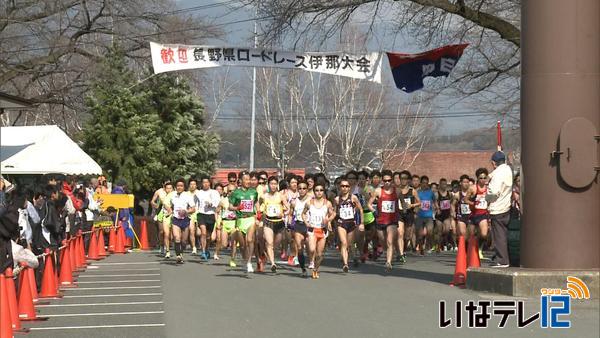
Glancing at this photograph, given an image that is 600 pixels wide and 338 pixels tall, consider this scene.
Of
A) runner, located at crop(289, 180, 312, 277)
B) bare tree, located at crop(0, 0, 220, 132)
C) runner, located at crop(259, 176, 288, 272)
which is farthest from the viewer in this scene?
bare tree, located at crop(0, 0, 220, 132)

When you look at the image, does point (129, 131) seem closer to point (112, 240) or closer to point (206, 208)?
point (112, 240)

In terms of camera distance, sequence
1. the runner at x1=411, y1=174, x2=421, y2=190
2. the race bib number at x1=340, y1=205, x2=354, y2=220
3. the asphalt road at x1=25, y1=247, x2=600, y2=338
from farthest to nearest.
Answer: the runner at x1=411, y1=174, x2=421, y2=190 → the race bib number at x1=340, y1=205, x2=354, y2=220 → the asphalt road at x1=25, y1=247, x2=600, y2=338

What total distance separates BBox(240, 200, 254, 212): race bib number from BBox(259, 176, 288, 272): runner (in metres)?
0.31

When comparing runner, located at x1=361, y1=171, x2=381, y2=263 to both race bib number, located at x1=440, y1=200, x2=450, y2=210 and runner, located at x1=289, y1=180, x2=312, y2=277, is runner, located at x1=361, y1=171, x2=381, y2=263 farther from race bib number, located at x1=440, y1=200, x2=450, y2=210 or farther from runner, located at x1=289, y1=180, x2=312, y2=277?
race bib number, located at x1=440, y1=200, x2=450, y2=210

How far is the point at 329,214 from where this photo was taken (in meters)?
20.0

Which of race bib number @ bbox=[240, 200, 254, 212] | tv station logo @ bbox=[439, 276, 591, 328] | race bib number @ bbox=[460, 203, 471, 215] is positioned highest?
race bib number @ bbox=[240, 200, 254, 212]

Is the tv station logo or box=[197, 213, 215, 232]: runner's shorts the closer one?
the tv station logo

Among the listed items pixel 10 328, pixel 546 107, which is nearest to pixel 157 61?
pixel 546 107

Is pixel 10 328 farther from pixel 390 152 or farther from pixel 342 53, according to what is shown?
pixel 390 152

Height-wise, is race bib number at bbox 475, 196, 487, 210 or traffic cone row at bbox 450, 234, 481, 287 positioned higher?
race bib number at bbox 475, 196, 487, 210

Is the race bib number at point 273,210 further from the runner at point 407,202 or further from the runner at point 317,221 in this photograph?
the runner at point 407,202

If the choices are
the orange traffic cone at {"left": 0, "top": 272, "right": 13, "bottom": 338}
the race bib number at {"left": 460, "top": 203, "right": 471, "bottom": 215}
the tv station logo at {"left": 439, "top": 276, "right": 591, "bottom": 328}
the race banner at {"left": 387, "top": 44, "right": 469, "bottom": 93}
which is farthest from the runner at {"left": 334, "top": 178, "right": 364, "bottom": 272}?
the orange traffic cone at {"left": 0, "top": 272, "right": 13, "bottom": 338}

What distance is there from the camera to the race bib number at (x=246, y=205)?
69.8 ft

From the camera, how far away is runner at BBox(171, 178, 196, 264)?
2473 cm
